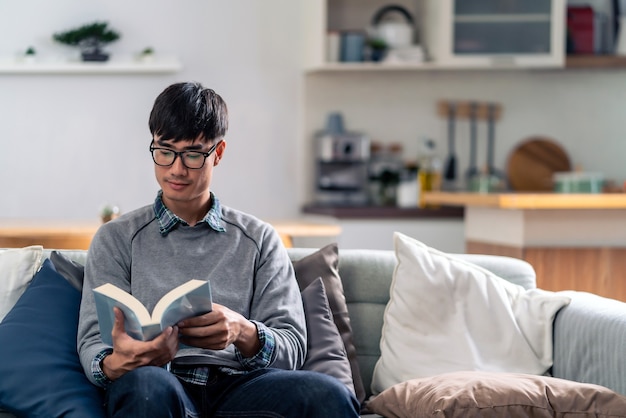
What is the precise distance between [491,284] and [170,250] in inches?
32.8

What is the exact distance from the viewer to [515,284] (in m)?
2.47

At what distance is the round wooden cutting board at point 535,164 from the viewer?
5500mm

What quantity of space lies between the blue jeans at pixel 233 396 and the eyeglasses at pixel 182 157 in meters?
0.47

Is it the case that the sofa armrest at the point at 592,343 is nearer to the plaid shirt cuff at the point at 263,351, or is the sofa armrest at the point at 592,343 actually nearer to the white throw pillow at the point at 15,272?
the plaid shirt cuff at the point at 263,351

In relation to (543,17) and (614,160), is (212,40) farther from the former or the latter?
(614,160)

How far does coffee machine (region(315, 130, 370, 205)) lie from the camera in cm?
527

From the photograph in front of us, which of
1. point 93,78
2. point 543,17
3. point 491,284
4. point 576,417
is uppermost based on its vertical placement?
point 543,17

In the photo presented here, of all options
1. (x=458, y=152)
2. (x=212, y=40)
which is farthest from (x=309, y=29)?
(x=458, y=152)

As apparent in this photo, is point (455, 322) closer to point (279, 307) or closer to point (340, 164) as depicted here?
point (279, 307)

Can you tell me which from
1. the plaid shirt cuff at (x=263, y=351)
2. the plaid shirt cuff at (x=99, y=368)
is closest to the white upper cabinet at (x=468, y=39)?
the plaid shirt cuff at (x=263, y=351)

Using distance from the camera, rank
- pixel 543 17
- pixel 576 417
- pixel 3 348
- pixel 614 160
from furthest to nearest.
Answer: pixel 614 160, pixel 543 17, pixel 3 348, pixel 576 417

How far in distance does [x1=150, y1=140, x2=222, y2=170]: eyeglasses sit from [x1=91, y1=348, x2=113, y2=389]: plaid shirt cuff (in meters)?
0.44

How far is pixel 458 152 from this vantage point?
5.50m

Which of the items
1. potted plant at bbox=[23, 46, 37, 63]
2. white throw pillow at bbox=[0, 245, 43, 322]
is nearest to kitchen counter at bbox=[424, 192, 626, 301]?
white throw pillow at bbox=[0, 245, 43, 322]
